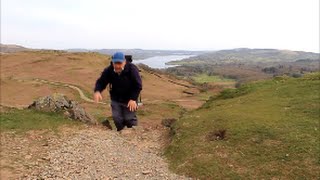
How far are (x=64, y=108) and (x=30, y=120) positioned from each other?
1959 millimetres

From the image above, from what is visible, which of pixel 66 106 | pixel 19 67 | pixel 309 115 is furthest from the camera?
pixel 19 67

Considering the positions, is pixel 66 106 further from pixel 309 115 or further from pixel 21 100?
pixel 21 100

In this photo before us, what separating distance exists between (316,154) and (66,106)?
10780mm

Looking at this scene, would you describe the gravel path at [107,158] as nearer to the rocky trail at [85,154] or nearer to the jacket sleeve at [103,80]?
the rocky trail at [85,154]

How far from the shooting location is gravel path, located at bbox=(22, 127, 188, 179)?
10.1 meters

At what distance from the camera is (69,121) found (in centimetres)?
1631

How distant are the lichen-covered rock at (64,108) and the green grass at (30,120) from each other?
34 cm

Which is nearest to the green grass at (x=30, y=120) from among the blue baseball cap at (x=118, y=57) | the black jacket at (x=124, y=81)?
the black jacket at (x=124, y=81)

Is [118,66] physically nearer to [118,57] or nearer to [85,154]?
[118,57]

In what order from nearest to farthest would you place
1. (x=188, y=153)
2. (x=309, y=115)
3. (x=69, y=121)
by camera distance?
1. (x=188, y=153)
2. (x=309, y=115)
3. (x=69, y=121)

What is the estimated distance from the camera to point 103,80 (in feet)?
30.6

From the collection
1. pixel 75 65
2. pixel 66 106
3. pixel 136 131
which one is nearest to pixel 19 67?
pixel 75 65

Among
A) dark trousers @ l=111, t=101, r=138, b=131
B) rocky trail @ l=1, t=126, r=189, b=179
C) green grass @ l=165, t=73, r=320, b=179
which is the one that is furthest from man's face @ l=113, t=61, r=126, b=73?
green grass @ l=165, t=73, r=320, b=179

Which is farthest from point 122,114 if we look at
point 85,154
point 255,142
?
point 255,142
